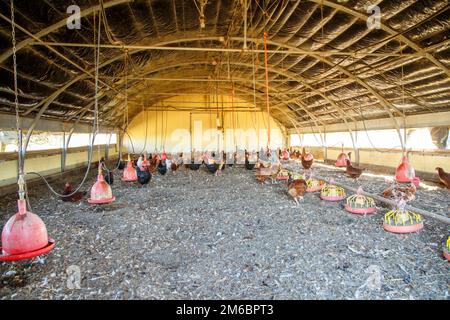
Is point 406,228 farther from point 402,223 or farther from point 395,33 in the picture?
point 395,33

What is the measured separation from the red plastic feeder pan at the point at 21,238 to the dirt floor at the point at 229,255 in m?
0.47

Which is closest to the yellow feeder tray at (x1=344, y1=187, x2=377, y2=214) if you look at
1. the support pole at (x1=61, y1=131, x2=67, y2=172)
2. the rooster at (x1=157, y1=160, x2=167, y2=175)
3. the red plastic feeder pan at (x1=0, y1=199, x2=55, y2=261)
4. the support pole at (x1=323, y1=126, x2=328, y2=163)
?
the red plastic feeder pan at (x1=0, y1=199, x2=55, y2=261)

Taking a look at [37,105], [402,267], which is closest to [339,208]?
[402,267]

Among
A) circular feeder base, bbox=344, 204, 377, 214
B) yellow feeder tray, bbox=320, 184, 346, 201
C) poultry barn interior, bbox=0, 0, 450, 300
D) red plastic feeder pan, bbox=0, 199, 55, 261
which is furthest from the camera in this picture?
yellow feeder tray, bbox=320, 184, 346, 201

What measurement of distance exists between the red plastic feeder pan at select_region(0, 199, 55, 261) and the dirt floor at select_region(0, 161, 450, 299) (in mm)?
472

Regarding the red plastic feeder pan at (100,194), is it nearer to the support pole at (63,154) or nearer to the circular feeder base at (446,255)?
the circular feeder base at (446,255)

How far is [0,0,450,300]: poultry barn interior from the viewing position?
10.1 feet

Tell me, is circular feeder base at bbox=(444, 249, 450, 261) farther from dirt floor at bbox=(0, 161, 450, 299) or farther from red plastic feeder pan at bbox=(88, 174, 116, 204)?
red plastic feeder pan at bbox=(88, 174, 116, 204)

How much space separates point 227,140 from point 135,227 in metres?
17.4

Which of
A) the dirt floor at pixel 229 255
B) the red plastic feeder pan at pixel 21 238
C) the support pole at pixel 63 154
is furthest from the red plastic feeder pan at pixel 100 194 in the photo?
the support pole at pixel 63 154

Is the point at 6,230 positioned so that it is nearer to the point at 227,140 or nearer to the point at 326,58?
the point at 326,58

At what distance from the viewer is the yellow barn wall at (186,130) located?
2138cm
